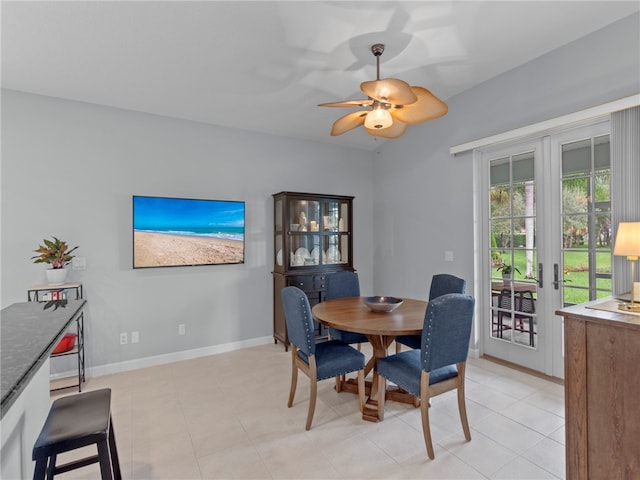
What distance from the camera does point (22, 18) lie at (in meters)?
2.12

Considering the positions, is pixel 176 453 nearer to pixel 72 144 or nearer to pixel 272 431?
pixel 272 431

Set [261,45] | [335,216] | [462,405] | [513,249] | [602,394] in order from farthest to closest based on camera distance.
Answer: [335,216], [513,249], [261,45], [462,405], [602,394]

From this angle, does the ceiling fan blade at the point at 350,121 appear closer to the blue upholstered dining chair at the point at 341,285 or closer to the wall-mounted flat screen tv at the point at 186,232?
the blue upholstered dining chair at the point at 341,285

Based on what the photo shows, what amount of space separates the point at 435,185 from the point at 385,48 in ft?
6.10

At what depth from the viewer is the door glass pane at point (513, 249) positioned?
317 centimetres

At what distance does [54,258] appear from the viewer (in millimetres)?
2949

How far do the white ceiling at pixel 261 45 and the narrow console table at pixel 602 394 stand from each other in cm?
206

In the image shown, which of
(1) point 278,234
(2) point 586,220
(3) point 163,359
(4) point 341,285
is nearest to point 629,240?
(2) point 586,220

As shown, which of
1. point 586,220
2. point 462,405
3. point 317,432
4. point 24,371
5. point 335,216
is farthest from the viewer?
point 335,216

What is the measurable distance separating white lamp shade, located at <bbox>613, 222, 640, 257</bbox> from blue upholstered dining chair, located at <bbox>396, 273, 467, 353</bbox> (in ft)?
3.48

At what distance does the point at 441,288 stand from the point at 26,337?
293 cm

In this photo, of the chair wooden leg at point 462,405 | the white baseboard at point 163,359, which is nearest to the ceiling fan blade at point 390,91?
the chair wooden leg at point 462,405

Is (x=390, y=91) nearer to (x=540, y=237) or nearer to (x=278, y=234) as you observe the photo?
(x=540, y=237)

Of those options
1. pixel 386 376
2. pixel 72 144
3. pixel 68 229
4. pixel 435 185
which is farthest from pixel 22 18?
pixel 435 185
